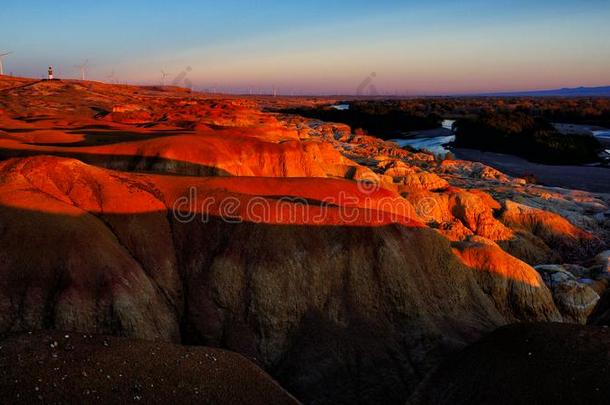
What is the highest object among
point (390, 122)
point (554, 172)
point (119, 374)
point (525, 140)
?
point (119, 374)

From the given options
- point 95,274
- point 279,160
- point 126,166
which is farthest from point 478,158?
point 95,274

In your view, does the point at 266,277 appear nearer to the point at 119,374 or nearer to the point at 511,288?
the point at 119,374

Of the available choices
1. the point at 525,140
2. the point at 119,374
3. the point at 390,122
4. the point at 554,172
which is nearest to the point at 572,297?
the point at 119,374

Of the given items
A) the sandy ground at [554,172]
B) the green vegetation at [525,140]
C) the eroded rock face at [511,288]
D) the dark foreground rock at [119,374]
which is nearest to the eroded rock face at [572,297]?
the eroded rock face at [511,288]

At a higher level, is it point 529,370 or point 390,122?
point 390,122

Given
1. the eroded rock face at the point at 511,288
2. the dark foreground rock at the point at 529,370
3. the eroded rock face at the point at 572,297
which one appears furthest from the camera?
the eroded rock face at the point at 572,297

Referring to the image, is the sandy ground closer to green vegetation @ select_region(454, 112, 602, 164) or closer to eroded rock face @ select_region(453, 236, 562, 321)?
green vegetation @ select_region(454, 112, 602, 164)

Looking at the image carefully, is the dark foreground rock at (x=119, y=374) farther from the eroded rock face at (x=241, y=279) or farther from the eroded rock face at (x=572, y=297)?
the eroded rock face at (x=572, y=297)
